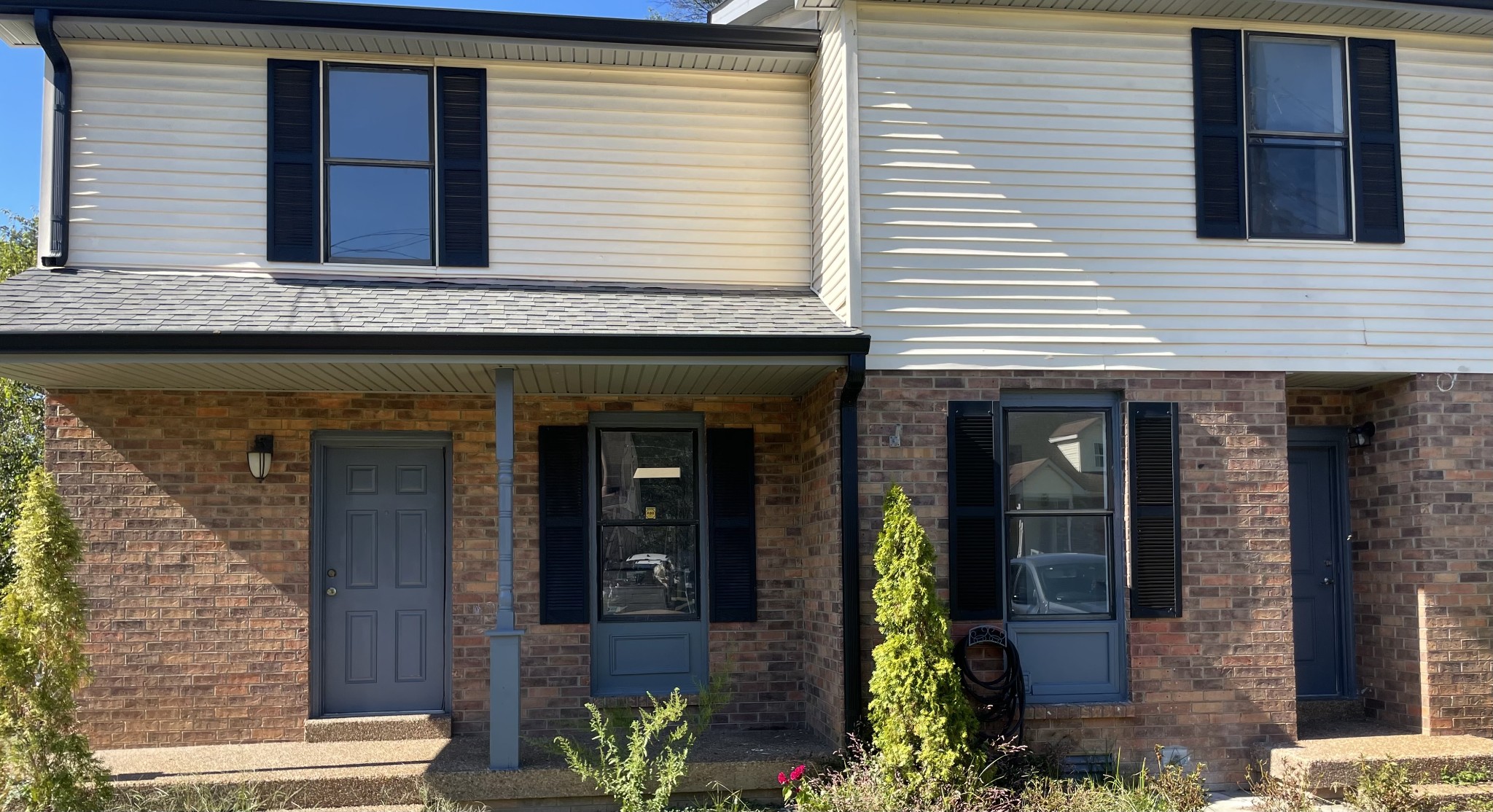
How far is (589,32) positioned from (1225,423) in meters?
5.05

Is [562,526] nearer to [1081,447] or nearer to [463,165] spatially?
[463,165]

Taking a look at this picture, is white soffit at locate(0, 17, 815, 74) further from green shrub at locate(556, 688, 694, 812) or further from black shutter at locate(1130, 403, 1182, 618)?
green shrub at locate(556, 688, 694, 812)

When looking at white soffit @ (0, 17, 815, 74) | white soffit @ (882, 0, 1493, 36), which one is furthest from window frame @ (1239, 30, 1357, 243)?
white soffit @ (0, 17, 815, 74)

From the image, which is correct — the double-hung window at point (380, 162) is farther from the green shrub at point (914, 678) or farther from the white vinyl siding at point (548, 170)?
the green shrub at point (914, 678)

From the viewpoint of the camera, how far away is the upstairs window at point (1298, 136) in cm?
806

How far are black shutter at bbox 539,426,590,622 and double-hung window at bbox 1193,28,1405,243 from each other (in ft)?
15.4

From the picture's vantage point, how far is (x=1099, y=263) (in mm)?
7758

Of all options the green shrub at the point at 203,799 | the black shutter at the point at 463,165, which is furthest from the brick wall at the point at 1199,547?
the green shrub at the point at 203,799

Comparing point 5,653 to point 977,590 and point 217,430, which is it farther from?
point 977,590

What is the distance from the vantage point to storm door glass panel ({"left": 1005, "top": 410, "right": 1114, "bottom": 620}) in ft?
25.4

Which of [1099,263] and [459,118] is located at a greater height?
[459,118]

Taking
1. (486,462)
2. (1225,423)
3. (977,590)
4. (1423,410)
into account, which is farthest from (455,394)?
(1423,410)

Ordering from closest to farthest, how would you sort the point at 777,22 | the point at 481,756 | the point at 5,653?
1. the point at 5,653
2. the point at 481,756
3. the point at 777,22

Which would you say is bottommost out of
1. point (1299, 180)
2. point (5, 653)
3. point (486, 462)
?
point (5, 653)
